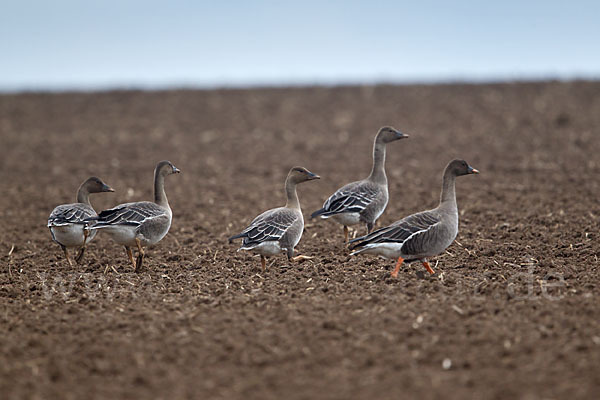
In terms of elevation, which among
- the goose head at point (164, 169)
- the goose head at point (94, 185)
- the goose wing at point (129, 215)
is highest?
the goose head at point (164, 169)

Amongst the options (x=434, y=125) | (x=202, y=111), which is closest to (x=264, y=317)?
(x=434, y=125)

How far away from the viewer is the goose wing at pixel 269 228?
370 inches

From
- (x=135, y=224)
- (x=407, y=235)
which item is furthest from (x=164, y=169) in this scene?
(x=407, y=235)

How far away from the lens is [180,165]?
72.9ft

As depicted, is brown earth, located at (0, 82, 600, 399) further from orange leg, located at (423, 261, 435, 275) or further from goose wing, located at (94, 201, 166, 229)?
goose wing, located at (94, 201, 166, 229)

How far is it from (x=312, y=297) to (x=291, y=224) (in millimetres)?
1999

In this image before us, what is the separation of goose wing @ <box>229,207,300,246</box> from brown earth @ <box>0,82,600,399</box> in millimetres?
596

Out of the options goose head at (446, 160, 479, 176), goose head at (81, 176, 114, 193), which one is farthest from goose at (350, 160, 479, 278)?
goose head at (81, 176, 114, 193)

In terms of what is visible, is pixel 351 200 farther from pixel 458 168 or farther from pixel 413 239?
pixel 413 239

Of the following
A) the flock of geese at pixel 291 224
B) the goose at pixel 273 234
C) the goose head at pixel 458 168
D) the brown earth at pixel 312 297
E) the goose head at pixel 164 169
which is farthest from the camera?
the goose head at pixel 164 169

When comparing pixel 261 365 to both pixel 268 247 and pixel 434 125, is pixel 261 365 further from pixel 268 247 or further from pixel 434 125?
pixel 434 125

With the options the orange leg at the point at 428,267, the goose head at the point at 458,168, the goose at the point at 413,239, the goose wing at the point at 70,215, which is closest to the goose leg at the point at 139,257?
the goose wing at the point at 70,215

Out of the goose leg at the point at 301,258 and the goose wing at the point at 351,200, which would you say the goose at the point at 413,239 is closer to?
the goose leg at the point at 301,258

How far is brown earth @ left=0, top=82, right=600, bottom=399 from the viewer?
6.05m
